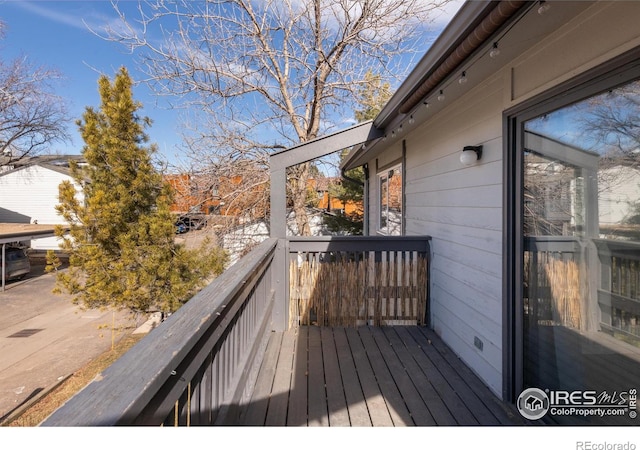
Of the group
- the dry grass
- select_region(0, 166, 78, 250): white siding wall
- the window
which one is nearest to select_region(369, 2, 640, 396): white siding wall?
the window

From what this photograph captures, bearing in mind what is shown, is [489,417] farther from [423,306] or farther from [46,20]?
[46,20]

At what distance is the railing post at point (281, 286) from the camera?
384cm

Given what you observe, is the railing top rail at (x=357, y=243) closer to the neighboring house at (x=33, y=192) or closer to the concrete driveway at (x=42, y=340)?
the concrete driveway at (x=42, y=340)

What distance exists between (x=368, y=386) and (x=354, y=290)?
1.47 metres

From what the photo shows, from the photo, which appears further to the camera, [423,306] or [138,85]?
[138,85]

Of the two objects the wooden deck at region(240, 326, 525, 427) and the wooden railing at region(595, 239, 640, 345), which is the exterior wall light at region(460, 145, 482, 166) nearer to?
the wooden railing at region(595, 239, 640, 345)

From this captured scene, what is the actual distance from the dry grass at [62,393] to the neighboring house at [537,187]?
3962 mm

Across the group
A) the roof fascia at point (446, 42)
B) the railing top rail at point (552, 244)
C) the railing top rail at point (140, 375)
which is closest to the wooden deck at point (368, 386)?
the railing top rail at point (552, 244)

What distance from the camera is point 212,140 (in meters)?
9.88

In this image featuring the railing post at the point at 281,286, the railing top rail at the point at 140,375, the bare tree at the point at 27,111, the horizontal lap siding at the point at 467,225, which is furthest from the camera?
the bare tree at the point at 27,111

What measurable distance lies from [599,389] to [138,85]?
32.9 feet

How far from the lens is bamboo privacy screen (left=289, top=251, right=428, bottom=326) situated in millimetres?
3971

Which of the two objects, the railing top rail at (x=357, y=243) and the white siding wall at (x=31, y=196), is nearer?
the railing top rail at (x=357, y=243)

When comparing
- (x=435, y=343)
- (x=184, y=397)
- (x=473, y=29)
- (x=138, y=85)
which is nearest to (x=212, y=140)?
(x=138, y=85)
